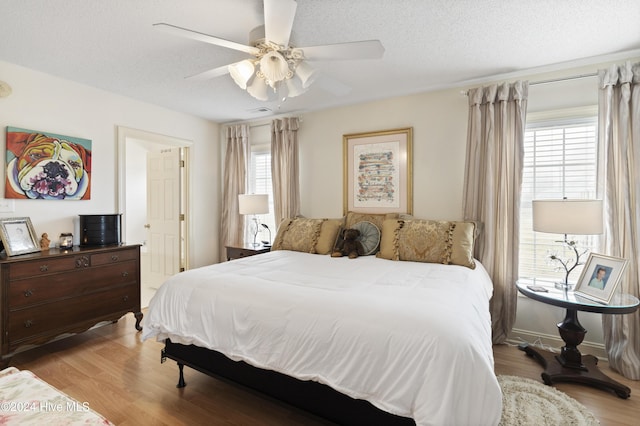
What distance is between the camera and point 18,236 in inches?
106

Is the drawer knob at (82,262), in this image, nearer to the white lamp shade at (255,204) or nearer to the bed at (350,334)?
the bed at (350,334)

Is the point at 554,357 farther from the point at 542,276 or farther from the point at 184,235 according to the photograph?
the point at 184,235

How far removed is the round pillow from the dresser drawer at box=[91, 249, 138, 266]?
234cm

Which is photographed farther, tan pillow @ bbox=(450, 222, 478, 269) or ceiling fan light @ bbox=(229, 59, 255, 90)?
tan pillow @ bbox=(450, 222, 478, 269)

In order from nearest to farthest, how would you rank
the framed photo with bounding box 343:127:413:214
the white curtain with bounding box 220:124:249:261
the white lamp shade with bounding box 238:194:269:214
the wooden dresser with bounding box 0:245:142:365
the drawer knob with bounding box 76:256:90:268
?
the wooden dresser with bounding box 0:245:142:365 → the drawer knob with bounding box 76:256:90:268 → the framed photo with bounding box 343:127:413:214 → the white lamp shade with bounding box 238:194:269:214 → the white curtain with bounding box 220:124:249:261

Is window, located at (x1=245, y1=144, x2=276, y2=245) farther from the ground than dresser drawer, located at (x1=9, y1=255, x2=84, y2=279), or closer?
farther from the ground

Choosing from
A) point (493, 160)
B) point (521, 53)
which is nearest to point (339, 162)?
point (493, 160)

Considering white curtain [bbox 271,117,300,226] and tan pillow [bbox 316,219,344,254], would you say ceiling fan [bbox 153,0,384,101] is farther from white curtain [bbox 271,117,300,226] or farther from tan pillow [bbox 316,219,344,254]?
white curtain [bbox 271,117,300,226]

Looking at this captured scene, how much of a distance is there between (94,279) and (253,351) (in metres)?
2.14

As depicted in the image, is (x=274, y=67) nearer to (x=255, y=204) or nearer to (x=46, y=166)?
(x=255, y=204)

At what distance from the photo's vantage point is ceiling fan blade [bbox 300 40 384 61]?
178 cm

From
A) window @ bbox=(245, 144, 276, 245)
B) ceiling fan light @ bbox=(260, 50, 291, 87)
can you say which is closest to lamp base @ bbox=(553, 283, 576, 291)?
ceiling fan light @ bbox=(260, 50, 291, 87)

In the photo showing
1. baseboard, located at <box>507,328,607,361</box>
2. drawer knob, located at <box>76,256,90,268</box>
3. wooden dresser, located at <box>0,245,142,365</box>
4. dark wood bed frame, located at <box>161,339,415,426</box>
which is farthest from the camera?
drawer knob, located at <box>76,256,90,268</box>

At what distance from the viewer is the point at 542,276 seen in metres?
2.95
